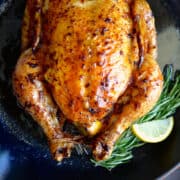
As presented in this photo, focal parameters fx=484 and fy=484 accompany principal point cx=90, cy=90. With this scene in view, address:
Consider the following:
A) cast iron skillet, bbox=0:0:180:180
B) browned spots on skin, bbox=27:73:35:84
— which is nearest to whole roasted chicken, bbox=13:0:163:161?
browned spots on skin, bbox=27:73:35:84

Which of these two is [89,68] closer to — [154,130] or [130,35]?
[130,35]

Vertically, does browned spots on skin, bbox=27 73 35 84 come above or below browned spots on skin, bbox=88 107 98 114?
above

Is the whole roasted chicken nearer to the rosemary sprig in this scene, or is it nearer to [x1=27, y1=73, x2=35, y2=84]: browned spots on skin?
[x1=27, y1=73, x2=35, y2=84]: browned spots on skin

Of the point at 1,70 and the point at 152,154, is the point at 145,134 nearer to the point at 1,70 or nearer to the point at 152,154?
the point at 152,154

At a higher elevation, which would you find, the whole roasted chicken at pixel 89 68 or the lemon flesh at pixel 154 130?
the whole roasted chicken at pixel 89 68

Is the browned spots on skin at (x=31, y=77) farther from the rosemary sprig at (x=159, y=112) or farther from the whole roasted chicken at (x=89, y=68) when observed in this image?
the rosemary sprig at (x=159, y=112)

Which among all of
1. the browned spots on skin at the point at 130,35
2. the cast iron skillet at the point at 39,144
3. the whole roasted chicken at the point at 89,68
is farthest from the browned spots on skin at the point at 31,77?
the browned spots on skin at the point at 130,35
